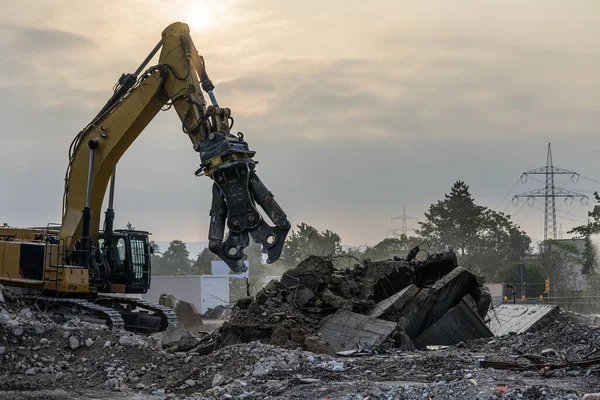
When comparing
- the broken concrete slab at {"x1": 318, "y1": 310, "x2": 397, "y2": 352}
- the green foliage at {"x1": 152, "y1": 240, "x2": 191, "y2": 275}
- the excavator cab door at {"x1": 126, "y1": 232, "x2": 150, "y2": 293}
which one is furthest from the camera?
the green foliage at {"x1": 152, "y1": 240, "x2": 191, "y2": 275}

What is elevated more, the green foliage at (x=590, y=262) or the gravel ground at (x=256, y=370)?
the green foliage at (x=590, y=262)

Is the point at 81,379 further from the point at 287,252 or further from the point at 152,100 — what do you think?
the point at 287,252

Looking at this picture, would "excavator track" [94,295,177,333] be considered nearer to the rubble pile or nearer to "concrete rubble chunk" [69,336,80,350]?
the rubble pile

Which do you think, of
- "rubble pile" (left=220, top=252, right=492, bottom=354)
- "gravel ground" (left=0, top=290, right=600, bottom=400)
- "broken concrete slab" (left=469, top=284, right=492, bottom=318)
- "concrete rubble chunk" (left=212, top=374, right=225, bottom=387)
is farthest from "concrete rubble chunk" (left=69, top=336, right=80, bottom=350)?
"broken concrete slab" (left=469, top=284, right=492, bottom=318)

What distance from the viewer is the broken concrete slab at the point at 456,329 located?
15867 millimetres

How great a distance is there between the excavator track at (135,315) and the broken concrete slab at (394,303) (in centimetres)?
516

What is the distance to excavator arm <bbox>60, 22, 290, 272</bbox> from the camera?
14203mm

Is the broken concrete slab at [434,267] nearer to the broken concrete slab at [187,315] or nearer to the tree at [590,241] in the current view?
the broken concrete slab at [187,315]

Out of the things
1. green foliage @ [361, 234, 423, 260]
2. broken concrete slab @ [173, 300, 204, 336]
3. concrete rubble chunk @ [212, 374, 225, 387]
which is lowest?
concrete rubble chunk @ [212, 374, 225, 387]

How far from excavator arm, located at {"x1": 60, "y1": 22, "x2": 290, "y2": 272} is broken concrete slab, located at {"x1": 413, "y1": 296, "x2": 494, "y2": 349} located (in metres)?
3.63

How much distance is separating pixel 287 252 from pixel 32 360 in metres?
49.9

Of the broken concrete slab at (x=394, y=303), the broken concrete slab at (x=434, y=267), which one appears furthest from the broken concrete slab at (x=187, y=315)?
the broken concrete slab at (x=394, y=303)

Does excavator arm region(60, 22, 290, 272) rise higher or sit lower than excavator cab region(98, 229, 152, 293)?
higher

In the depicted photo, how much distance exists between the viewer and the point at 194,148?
15.8 metres
